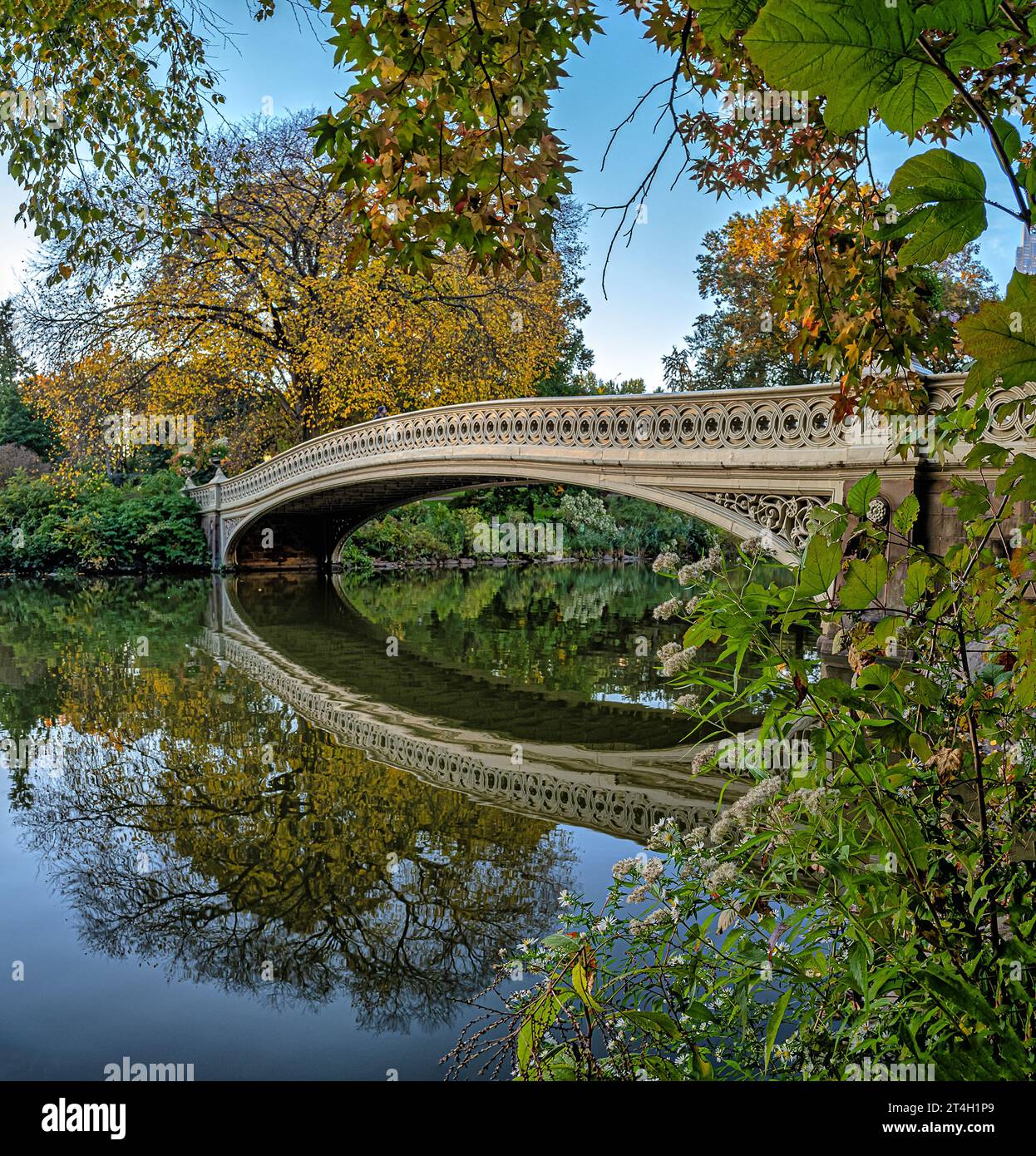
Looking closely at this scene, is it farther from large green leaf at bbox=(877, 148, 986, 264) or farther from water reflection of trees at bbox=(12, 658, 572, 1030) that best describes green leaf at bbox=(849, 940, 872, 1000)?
water reflection of trees at bbox=(12, 658, 572, 1030)

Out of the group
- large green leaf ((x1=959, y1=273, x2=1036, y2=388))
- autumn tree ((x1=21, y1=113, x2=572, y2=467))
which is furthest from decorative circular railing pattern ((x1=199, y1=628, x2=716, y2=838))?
autumn tree ((x1=21, y1=113, x2=572, y2=467))

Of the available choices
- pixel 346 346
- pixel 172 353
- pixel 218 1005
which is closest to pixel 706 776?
pixel 218 1005

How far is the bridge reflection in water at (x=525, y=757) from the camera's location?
4.53m

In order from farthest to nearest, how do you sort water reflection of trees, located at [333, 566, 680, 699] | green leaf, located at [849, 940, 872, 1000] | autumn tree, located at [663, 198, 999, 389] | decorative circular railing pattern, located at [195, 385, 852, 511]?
autumn tree, located at [663, 198, 999, 389], water reflection of trees, located at [333, 566, 680, 699], decorative circular railing pattern, located at [195, 385, 852, 511], green leaf, located at [849, 940, 872, 1000]

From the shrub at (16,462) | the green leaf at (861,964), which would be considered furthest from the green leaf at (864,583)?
the shrub at (16,462)

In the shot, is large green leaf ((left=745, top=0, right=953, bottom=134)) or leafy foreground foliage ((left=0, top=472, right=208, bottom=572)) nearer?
large green leaf ((left=745, top=0, right=953, bottom=134))

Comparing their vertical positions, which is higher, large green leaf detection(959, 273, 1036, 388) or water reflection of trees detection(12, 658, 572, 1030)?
large green leaf detection(959, 273, 1036, 388)

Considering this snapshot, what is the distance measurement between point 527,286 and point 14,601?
44.1ft

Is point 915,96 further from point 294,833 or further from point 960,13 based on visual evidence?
point 294,833

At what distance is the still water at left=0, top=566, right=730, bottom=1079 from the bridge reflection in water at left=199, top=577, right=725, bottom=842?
0.08ft

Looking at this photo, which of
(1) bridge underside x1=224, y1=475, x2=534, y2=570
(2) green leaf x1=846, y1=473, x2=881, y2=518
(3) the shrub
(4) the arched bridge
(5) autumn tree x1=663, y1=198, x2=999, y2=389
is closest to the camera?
(2) green leaf x1=846, y1=473, x2=881, y2=518

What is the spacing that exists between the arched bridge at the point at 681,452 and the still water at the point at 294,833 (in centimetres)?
202

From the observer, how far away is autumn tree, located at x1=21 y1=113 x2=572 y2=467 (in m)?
18.2
